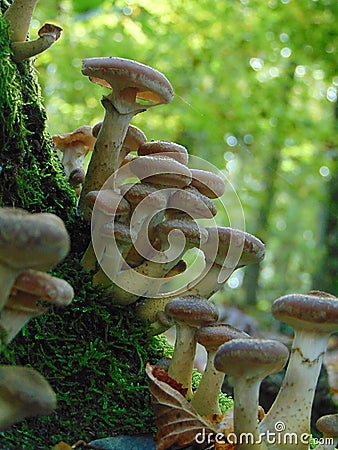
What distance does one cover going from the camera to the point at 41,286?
1472 mm

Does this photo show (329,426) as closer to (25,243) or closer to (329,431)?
(329,431)

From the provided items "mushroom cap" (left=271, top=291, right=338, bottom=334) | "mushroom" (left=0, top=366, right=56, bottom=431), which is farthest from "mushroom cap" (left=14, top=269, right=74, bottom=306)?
"mushroom cap" (left=271, top=291, right=338, bottom=334)

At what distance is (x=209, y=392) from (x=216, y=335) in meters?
0.34

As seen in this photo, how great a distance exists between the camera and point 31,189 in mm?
2596

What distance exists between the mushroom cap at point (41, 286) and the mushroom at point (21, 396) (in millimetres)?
273

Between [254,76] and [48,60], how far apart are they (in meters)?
5.12

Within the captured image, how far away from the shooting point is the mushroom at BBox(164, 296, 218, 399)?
2166mm

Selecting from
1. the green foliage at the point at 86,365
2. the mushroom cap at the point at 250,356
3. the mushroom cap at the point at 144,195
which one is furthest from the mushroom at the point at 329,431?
the mushroom cap at the point at 144,195

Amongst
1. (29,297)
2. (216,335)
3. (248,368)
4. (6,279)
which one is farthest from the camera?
(216,335)

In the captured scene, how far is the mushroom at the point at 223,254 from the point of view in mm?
2445

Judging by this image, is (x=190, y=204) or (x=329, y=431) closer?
(x=329, y=431)

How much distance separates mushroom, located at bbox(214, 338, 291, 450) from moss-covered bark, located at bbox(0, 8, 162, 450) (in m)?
0.53

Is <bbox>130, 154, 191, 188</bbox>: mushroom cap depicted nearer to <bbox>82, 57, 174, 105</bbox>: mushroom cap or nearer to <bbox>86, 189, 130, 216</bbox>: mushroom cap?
<bbox>86, 189, 130, 216</bbox>: mushroom cap

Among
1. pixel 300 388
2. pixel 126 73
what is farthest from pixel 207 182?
pixel 300 388
